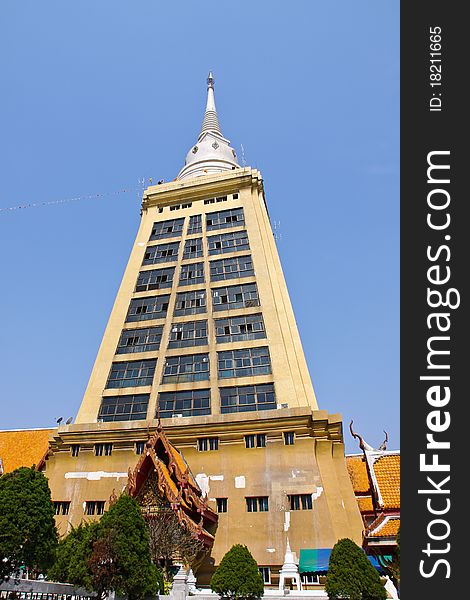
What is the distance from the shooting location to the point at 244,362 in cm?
3616

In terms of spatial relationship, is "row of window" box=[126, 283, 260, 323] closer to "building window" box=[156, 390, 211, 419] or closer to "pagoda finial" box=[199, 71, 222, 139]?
"building window" box=[156, 390, 211, 419]

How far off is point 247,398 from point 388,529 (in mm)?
13196

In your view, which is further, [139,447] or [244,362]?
[244,362]

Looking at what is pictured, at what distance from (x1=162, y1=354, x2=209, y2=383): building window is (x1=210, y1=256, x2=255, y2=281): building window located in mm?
7768

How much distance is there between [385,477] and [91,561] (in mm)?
18068

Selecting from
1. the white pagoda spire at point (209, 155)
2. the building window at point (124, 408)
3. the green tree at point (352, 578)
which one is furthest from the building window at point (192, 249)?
the green tree at point (352, 578)

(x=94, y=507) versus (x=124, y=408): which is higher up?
(x=124, y=408)

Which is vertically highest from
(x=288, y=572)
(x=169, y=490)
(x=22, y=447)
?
(x=22, y=447)

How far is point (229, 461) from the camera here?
31.7 m

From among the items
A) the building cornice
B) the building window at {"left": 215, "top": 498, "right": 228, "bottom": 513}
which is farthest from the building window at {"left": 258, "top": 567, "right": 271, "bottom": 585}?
the building cornice

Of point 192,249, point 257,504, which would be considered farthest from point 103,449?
point 192,249

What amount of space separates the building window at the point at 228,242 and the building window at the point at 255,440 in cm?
1716

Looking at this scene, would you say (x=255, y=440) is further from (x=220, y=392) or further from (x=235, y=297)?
(x=235, y=297)

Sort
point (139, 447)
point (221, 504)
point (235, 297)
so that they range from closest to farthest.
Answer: point (221, 504) → point (139, 447) → point (235, 297)
